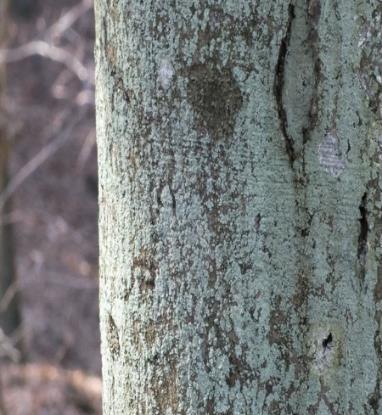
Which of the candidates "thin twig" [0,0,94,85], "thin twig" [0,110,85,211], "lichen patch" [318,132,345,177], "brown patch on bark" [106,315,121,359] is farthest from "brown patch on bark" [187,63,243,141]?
"thin twig" [0,0,94,85]

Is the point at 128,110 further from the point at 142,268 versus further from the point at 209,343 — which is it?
the point at 209,343

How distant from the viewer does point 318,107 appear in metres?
1.01

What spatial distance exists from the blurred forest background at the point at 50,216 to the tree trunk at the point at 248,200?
5838 millimetres

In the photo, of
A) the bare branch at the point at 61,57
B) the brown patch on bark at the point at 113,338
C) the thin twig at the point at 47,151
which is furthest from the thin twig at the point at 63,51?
the brown patch on bark at the point at 113,338

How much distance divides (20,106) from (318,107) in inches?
471

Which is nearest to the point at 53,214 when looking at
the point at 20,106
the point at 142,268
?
the point at 20,106

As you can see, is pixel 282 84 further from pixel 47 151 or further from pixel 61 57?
pixel 47 151

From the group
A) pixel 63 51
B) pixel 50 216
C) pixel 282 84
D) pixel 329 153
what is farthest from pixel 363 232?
pixel 50 216

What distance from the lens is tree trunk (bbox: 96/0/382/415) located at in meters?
0.99

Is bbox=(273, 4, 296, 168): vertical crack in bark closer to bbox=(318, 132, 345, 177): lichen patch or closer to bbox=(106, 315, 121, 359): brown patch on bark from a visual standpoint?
bbox=(318, 132, 345, 177): lichen patch

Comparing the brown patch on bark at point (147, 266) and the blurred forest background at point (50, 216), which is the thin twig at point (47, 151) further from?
the brown patch on bark at point (147, 266)

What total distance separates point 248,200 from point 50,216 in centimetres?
1121

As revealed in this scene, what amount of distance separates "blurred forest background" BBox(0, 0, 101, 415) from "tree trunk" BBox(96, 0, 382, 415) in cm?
584

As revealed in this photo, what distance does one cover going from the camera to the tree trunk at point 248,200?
987 millimetres
